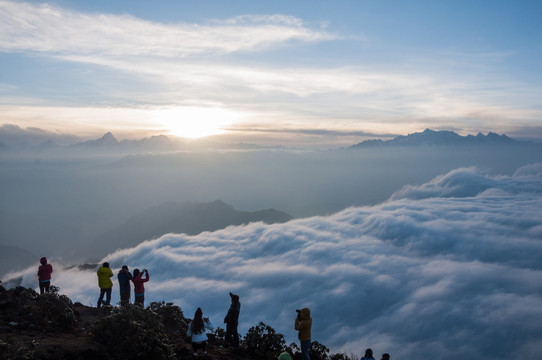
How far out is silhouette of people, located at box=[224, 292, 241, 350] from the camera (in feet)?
38.9

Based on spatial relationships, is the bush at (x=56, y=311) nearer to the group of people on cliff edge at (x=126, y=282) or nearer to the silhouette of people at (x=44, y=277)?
the group of people on cliff edge at (x=126, y=282)

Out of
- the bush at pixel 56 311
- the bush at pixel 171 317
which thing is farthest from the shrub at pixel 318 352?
the bush at pixel 56 311

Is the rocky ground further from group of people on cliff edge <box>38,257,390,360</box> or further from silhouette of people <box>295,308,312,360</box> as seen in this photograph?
silhouette of people <box>295,308,312,360</box>

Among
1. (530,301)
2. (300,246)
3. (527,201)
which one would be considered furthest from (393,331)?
(527,201)

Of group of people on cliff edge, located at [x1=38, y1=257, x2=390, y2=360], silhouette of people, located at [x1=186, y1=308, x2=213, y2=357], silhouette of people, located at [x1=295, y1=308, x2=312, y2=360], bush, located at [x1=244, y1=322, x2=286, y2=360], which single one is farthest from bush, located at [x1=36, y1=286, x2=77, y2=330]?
silhouette of people, located at [x1=295, y1=308, x2=312, y2=360]

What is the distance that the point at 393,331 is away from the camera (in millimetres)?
45812

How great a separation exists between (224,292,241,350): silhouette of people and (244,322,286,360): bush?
48cm

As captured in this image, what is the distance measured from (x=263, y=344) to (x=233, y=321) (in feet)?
4.22

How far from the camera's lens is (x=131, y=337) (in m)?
9.61

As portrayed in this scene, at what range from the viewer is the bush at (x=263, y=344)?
39.5 ft

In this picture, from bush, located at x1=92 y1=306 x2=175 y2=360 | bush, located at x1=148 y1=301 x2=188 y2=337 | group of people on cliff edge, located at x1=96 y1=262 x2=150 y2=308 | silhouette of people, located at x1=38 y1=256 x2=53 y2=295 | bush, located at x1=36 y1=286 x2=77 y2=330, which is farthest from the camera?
silhouette of people, located at x1=38 y1=256 x2=53 y2=295

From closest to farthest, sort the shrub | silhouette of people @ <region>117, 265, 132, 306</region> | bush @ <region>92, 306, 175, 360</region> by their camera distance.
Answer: bush @ <region>92, 306, 175, 360</region> < the shrub < silhouette of people @ <region>117, 265, 132, 306</region>

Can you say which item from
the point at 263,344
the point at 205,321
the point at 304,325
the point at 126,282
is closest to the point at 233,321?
the point at 205,321

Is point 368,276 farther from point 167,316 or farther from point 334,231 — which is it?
point 167,316
